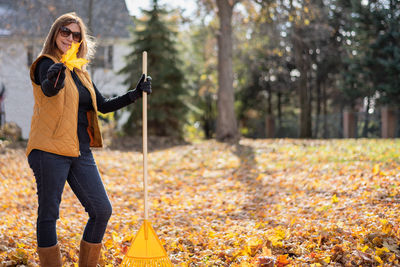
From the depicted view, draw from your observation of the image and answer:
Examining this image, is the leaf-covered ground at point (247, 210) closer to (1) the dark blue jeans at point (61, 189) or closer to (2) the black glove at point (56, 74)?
(1) the dark blue jeans at point (61, 189)

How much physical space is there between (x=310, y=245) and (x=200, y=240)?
130 cm

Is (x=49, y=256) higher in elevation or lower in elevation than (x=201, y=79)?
lower

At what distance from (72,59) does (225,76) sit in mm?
15432

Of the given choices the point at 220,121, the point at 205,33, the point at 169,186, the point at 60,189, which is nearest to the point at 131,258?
the point at 60,189

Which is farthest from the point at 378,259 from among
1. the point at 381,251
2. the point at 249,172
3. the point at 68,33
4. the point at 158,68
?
the point at 158,68

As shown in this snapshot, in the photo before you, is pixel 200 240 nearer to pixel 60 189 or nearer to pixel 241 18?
pixel 60 189

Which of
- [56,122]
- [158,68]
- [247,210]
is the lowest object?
[247,210]

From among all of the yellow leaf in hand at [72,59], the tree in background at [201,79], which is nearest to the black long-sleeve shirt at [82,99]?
the yellow leaf in hand at [72,59]

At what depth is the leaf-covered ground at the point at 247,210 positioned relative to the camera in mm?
4242

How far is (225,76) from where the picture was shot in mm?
18641

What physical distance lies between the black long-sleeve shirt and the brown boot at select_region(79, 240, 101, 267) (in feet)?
2.54

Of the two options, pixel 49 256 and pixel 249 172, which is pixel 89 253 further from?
pixel 249 172

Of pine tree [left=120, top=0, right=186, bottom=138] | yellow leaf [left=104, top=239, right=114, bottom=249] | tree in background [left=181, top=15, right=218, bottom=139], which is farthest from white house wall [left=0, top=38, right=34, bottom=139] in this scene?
tree in background [left=181, top=15, right=218, bottom=139]

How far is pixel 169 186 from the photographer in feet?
31.8
